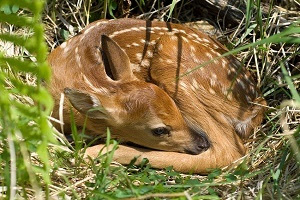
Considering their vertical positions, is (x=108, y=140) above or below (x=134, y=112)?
above

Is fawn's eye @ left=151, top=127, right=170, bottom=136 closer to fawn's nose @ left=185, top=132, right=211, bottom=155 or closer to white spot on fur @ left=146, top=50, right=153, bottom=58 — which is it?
fawn's nose @ left=185, top=132, right=211, bottom=155

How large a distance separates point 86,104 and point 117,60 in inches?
17.6

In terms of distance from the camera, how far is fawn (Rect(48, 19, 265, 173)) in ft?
14.3

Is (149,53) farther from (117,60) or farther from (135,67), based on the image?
(117,60)

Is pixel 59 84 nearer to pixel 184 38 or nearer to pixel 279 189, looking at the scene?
pixel 184 38

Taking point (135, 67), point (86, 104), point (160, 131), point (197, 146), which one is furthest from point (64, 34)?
point (197, 146)

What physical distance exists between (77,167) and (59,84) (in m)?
0.91

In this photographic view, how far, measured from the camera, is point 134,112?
14.4ft

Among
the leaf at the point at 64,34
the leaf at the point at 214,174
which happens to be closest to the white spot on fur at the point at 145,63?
the leaf at the point at 64,34

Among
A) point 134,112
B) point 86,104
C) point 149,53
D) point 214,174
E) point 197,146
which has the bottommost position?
point 197,146

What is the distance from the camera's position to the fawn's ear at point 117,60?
14.7ft

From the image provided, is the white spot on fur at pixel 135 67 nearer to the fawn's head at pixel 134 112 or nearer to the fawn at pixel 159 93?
the fawn at pixel 159 93

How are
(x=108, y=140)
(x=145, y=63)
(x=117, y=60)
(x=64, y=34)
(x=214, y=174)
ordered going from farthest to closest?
(x=64, y=34)
(x=145, y=63)
(x=117, y=60)
(x=214, y=174)
(x=108, y=140)

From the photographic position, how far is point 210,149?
4.43 meters
